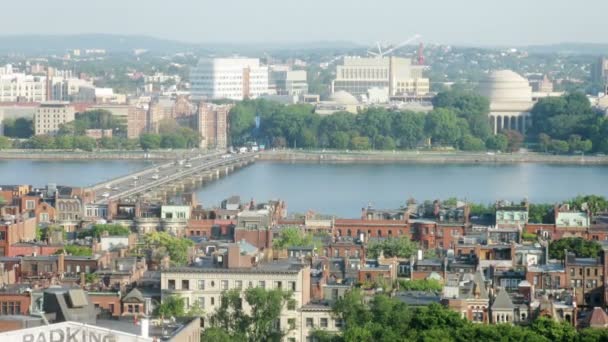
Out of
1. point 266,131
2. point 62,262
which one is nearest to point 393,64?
point 266,131

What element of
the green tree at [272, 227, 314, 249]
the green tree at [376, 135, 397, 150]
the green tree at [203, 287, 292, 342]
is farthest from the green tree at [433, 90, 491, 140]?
the green tree at [203, 287, 292, 342]

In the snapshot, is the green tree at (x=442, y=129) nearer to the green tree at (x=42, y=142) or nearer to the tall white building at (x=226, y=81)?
the green tree at (x=42, y=142)

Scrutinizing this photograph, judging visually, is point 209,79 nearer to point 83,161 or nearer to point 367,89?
point 367,89

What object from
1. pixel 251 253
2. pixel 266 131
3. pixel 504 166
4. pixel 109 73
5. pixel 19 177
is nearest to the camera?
pixel 251 253

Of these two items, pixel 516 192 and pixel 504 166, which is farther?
pixel 504 166

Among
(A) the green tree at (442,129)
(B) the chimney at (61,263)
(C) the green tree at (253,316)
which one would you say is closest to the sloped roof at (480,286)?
(C) the green tree at (253,316)

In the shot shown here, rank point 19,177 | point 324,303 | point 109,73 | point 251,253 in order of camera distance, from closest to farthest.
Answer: point 324,303 → point 251,253 → point 19,177 → point 109,73
